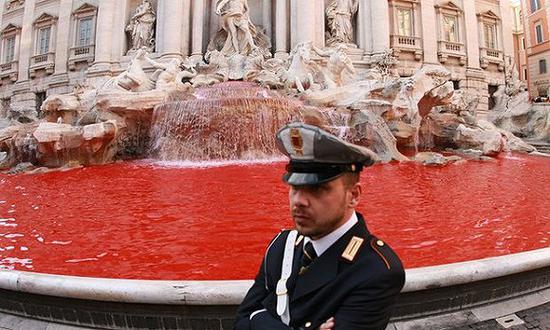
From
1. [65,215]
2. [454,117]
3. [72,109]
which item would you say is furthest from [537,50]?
[65,215]

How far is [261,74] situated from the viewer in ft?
44.9

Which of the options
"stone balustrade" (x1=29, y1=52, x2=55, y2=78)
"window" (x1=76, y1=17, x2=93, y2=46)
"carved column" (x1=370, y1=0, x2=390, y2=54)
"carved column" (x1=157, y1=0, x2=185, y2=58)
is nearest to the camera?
"carved column" (x1=157, y1=0, x2=185, y2=58)

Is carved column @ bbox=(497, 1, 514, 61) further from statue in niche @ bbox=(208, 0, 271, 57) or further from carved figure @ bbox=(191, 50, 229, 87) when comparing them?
carved figure @ bbox=(191, 50, 229, 87)

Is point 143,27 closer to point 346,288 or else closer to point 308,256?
point 308,256

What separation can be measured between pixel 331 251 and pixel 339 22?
18.2 meters

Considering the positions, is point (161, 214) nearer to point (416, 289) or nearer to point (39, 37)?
point (416, 289)

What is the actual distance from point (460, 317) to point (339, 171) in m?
1.53

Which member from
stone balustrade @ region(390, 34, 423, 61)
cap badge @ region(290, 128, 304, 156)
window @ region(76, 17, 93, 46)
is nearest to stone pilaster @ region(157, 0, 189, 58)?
window @ region(76, 17, 93, 46)

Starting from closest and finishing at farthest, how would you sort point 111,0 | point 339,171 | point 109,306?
point 339,171 < point 109,306 < point 111,0

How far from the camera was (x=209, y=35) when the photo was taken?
18.1m

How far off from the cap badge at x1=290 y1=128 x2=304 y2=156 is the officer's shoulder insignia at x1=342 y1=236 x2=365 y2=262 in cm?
28

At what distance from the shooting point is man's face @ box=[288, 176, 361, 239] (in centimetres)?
95

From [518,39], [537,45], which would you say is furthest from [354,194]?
[518,39]

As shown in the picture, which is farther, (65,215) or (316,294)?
(65,215)
